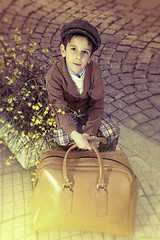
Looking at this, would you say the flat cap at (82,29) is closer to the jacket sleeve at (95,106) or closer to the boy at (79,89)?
the boy at (79,89)

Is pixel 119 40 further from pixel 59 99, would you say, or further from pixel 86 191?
pixel 86 191

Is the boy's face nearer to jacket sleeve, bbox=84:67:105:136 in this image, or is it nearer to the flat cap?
the flat cap

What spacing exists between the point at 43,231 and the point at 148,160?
4.78 ft

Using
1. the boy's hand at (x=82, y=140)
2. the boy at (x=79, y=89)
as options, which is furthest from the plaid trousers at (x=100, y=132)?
the boy's hand at (x=82, y=140)

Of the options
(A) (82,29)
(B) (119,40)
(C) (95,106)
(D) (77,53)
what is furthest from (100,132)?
(B) (119,40)

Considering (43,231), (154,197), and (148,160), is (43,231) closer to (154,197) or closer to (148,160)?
(154,197)

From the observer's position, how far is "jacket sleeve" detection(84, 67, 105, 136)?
2.22 meters

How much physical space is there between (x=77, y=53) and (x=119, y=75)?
2.42m

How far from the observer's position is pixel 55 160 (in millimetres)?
1916

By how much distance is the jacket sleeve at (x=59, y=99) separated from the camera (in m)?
2.12

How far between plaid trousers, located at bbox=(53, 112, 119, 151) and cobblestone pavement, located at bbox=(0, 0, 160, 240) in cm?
61

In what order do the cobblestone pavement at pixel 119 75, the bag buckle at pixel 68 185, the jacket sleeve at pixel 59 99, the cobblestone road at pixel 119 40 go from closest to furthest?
the bag buckle at pixel 68 185, the jacket sleeve at pixel 59 99, the cobblestone pavement at pixel 119 75, the cobblestone road at pixel 119 40

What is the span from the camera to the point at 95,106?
2.32 meters

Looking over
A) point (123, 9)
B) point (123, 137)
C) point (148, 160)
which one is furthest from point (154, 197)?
point (123, 9)
